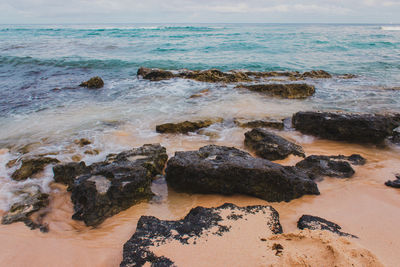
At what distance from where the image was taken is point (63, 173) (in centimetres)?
401

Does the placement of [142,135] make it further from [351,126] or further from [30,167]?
[351,126]

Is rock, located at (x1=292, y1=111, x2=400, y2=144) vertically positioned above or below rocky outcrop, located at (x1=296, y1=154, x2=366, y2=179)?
above

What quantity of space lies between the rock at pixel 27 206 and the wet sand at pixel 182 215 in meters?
0.10

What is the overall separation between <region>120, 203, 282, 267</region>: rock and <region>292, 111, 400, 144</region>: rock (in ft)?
11.2

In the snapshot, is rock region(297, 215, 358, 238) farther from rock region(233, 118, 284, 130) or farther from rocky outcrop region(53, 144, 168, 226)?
rock region(233, 118, 284, 130)

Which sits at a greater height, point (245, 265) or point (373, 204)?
point (245, 265)

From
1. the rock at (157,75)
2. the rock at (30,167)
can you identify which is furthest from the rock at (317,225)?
the rock at (157,75)

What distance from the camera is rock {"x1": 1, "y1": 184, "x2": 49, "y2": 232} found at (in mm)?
3162

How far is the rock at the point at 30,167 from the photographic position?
13.8ft

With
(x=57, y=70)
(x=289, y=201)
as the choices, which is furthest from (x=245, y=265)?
(x=57, y=70)

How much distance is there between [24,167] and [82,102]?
15.6 ft

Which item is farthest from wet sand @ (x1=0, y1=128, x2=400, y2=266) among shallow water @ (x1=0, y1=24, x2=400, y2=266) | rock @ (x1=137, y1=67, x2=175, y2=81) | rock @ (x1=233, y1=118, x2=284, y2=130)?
rock @ (x1=137, y1=67, x2=175, y2=81)

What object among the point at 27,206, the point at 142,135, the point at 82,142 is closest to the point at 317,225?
the point at 27,206

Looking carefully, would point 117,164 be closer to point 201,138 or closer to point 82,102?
point 201,138
